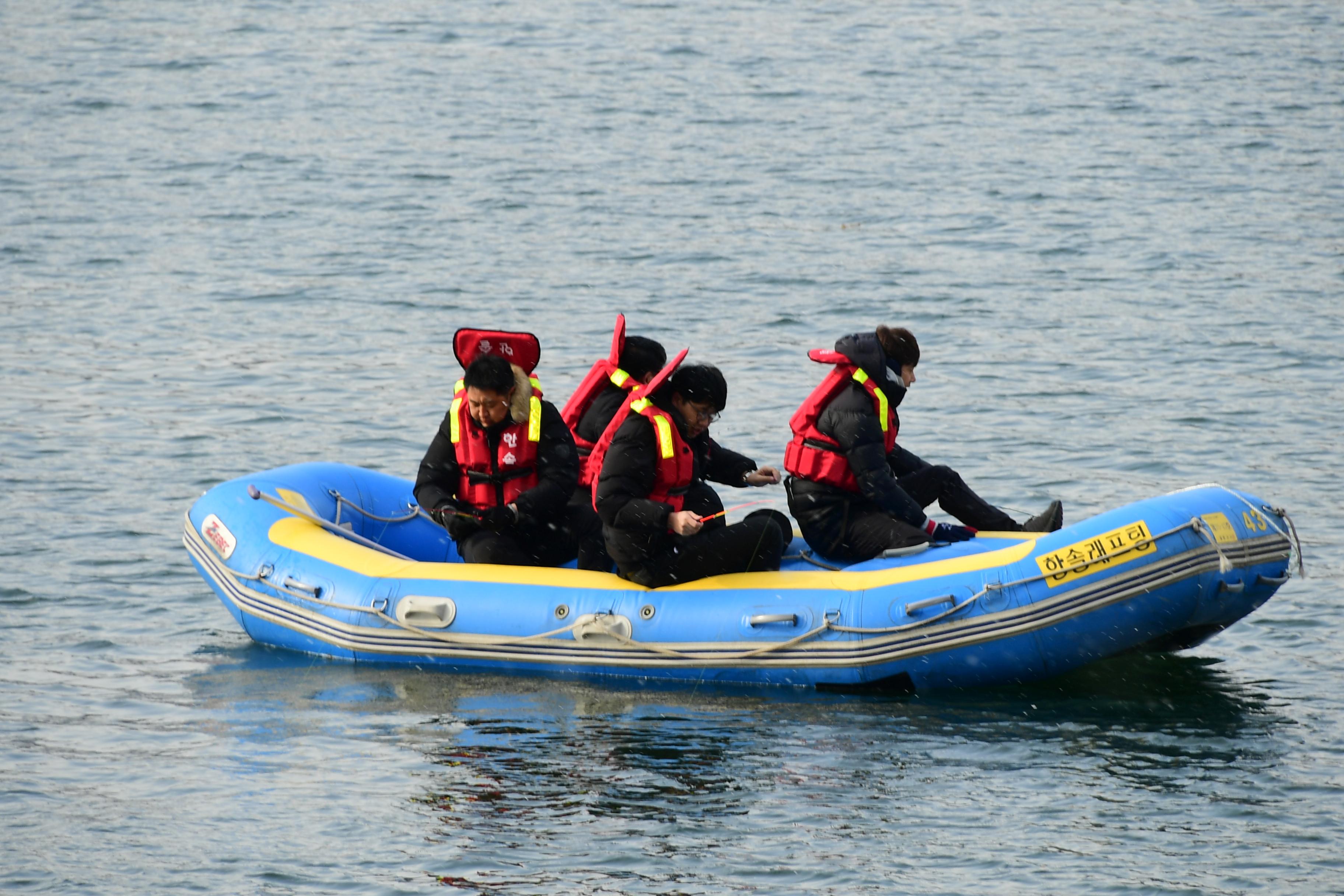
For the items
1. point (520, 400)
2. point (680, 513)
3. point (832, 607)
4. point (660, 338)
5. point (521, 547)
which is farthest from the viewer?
point (660, 338)

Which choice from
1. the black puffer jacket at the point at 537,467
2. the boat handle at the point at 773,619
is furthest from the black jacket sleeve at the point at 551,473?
the boat handle at the point at 773,619

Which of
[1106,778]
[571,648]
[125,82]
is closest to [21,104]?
[125,82]

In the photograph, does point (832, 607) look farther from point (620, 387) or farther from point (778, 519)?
point (620, 387)

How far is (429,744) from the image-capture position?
6785 mm

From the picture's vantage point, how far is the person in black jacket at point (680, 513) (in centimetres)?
693

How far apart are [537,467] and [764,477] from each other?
102 centimetres

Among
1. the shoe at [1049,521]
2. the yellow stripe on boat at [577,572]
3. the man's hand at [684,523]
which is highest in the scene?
the man's hand at [684,523]

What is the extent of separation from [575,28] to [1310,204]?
12608 mm

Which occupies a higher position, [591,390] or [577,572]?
[591,390]

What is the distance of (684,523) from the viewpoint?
6906 millimetres

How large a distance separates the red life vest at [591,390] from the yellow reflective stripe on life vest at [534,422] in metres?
0.24

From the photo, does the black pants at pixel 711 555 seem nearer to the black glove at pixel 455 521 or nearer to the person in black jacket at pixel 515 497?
the person in black jacket at pixel 515 497

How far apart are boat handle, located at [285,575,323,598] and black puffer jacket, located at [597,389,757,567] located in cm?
139

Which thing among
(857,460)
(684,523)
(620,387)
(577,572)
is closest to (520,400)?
(620,387)
